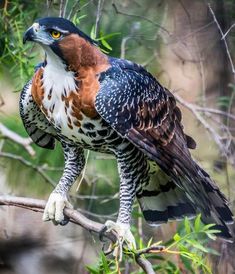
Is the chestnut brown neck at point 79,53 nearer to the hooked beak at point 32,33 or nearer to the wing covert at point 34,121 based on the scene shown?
the hooked beak at point 32,33

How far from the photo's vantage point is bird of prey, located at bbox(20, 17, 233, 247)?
8.48ft

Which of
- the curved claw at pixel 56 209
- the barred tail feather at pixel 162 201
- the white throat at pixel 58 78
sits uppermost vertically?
the white throat at pixel 58 78

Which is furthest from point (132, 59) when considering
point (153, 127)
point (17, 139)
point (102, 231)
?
point (102, 231)

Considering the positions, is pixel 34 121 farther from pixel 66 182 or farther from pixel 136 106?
pixel 136 106

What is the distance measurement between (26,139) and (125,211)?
3.17ft

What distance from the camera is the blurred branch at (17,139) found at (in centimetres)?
353

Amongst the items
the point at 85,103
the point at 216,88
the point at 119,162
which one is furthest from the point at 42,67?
the point at 216,88

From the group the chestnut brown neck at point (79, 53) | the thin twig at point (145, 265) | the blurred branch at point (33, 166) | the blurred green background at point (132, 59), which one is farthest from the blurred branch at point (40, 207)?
the blurred branch at point (33, 166)

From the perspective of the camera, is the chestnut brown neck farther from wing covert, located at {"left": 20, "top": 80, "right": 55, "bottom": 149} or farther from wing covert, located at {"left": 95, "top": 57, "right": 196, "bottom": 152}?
wing covert, located at {"left": 20, "top": 80, "right": 55, "bottom": 149}

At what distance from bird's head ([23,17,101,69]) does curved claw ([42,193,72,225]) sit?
0.47 metres

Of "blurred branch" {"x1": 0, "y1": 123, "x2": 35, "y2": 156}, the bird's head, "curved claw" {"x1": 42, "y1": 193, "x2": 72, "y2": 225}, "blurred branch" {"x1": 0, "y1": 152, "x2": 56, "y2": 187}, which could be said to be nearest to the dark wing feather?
the bird's head

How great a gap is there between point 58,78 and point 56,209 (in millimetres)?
443

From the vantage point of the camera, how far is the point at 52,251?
4.89 metres

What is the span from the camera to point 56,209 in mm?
2775
